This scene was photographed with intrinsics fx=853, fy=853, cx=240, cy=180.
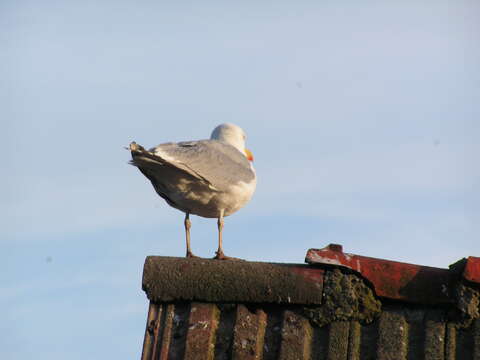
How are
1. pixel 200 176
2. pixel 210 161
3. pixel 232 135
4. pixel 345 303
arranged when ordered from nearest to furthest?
pixel 345 303, pixel 200 176, pixel 210 161, pixel 232 135

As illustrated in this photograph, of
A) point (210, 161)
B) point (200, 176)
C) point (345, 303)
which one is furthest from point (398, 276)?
point (210, 161)

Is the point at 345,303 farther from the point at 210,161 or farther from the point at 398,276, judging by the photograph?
the point at 210,161

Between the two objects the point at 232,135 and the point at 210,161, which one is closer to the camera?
the point at 210,161

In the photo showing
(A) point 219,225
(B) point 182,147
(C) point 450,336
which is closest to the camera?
(C) point 450,336

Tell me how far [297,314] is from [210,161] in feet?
9.60

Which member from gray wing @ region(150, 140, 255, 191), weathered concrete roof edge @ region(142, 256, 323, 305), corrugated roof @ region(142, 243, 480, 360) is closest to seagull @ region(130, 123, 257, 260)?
gray wing @ region(150, 140, 255, 191)

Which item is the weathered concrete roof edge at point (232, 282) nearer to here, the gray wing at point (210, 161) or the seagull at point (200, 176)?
the seagull at point (200, 176)

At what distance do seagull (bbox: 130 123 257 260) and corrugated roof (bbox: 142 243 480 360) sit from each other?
2.07 m

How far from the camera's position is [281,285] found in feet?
17.1

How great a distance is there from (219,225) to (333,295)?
3296mm

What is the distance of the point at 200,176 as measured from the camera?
766 centimetres

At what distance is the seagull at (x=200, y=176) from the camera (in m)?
7.43

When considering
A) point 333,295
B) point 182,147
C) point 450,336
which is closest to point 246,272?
point 333,295

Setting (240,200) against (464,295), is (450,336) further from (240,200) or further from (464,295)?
(240,200)
